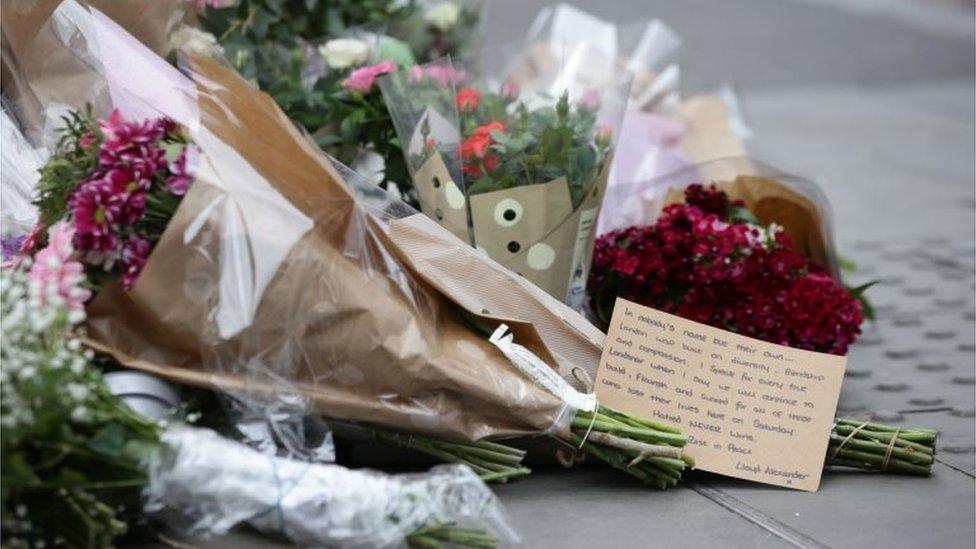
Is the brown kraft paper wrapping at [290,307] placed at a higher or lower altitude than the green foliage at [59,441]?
higher

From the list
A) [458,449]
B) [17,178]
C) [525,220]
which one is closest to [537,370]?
[458,449]

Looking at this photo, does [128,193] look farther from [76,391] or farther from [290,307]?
[76,391]

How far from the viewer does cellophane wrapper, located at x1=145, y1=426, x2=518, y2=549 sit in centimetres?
247

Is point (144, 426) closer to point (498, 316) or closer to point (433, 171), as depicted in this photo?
point (498, 316)

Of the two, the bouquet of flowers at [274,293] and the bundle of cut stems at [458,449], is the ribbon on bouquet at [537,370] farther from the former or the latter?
the bundle of cut stems at [458,449]

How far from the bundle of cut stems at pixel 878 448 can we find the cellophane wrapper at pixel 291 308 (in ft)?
2.12

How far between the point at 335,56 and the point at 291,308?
1.87 m

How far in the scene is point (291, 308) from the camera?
103 inches

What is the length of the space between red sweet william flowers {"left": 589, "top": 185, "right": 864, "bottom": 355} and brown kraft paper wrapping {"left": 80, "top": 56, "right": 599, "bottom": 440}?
2.61 ft

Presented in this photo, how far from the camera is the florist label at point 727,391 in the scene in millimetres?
3057

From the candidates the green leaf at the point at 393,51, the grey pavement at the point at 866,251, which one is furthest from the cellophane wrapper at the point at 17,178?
the green leaf at the point at 393,51

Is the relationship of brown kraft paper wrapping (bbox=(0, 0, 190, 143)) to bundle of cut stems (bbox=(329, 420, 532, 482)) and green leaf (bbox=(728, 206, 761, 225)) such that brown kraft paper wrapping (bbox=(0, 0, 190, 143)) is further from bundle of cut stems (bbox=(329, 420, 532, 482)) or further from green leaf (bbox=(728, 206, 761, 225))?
green leaf (bbox=(728, 206, 761, 225))

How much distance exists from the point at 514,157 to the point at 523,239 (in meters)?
0.19

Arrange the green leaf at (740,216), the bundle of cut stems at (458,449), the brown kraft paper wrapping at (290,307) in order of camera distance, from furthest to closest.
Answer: the green leaf at (740,216), the bundle of cut stems at (458,449), the brown kraft paper wrapping at (290,307)
